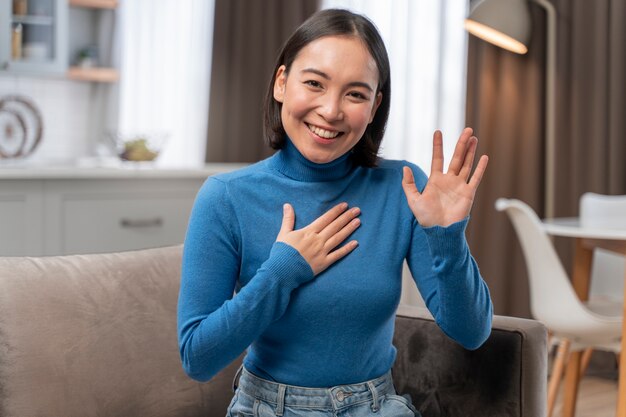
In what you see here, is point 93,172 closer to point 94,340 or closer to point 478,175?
point 94,340

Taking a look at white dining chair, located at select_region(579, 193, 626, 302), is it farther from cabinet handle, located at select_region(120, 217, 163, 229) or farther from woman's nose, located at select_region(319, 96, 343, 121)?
woman's nose, located at select_region(319, 96, 343, 121)

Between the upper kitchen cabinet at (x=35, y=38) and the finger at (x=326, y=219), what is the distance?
10.6 feet

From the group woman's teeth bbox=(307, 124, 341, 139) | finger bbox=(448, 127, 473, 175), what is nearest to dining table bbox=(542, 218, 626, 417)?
finger bbox=(448, 127, 473, 175)

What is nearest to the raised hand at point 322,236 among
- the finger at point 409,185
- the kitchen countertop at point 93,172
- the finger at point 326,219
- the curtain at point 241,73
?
the finger at point 326,219

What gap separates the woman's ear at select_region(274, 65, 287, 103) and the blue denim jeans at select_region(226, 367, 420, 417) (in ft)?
1.54

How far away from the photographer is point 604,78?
3713mm

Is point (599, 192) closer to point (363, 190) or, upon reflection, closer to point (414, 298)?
point (414, 298)

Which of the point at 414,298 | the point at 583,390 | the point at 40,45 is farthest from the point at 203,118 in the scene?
the point at 583,390

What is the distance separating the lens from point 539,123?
3.95 metres

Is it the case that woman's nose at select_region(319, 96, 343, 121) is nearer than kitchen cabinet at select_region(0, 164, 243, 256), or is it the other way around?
woman's nose at select_region(319, 96, 343, 121)

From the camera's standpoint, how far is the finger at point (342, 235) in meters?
1.39

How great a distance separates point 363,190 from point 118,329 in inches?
21.8

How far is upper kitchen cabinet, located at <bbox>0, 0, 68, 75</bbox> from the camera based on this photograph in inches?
167

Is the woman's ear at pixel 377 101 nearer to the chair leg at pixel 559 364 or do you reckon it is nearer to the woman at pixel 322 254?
the woman at pixel 322 254
